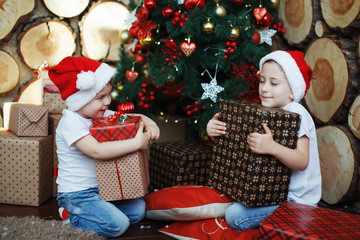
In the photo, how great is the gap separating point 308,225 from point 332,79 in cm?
95

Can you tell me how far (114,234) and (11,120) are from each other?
992 mm

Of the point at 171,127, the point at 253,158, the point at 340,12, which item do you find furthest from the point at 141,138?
the point at 340,12

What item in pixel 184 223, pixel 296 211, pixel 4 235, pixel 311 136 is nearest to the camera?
pixel 296 211

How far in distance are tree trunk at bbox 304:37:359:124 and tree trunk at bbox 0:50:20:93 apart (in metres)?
1.83

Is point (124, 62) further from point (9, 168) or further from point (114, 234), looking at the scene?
point (114, 234)

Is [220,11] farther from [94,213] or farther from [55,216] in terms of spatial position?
[55,216]

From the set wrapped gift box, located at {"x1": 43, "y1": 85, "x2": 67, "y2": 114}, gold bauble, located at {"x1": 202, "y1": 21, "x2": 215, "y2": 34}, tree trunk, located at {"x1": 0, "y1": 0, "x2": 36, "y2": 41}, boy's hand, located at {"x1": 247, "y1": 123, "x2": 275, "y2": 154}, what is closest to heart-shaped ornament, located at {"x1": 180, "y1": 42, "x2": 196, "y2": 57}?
gold bauble, located at {"x1": 202, "y1": 21, "x2": 215, "y2": 34}

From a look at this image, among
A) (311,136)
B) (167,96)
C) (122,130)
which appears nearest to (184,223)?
(122,130)

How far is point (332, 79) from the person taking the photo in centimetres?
200

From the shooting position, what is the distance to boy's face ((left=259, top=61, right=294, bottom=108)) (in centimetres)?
172

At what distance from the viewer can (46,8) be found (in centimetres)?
252

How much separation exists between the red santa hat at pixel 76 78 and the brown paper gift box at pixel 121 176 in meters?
0.30

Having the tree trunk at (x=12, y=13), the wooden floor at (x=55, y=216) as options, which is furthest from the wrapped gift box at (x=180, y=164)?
the tree trunk at (x=12, y=13)

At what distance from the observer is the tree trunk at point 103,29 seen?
8.58ft
